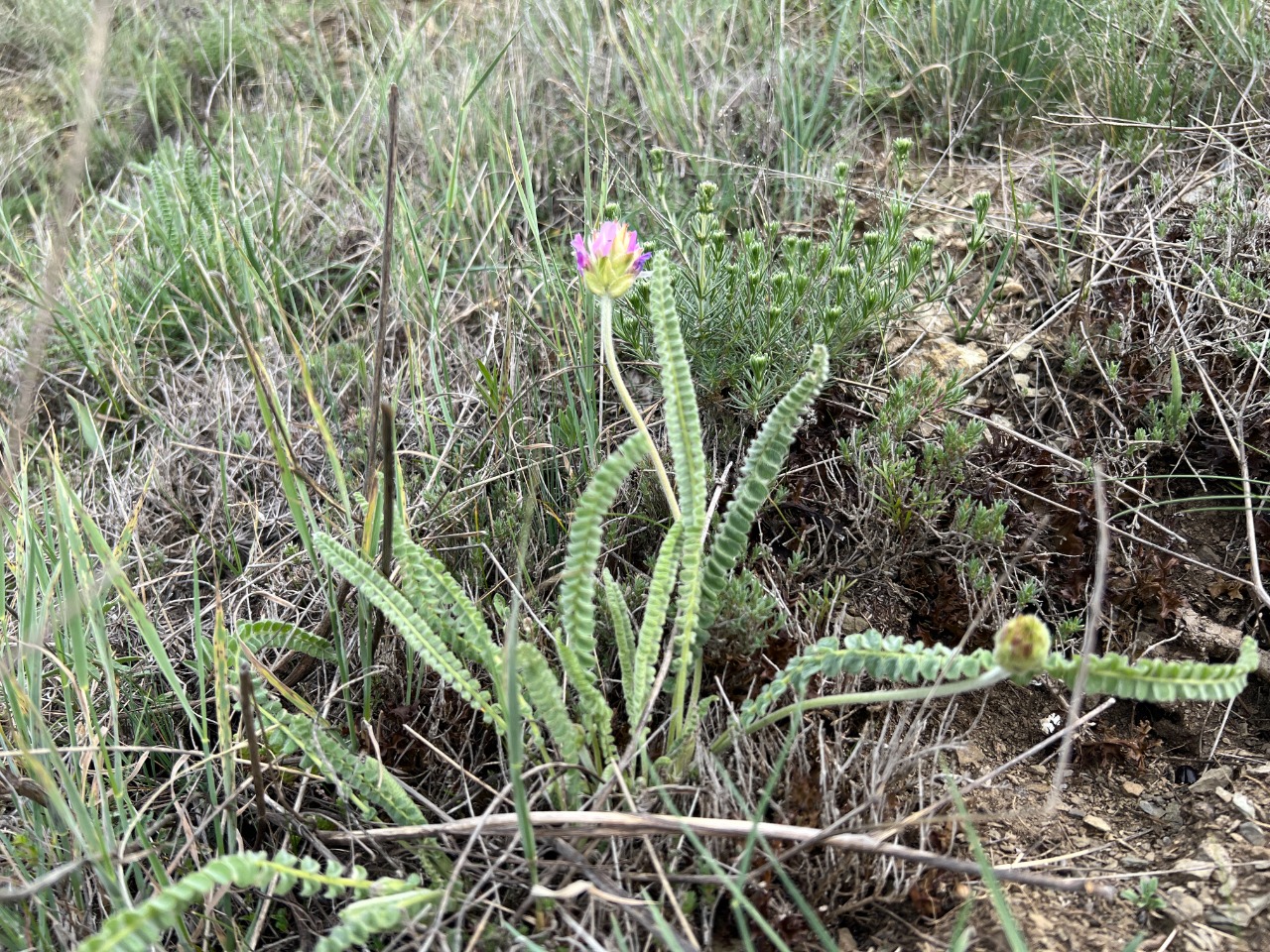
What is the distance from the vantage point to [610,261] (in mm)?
1521

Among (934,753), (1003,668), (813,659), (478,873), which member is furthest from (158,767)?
(1003,668)

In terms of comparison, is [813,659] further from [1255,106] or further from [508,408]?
[1255,106]

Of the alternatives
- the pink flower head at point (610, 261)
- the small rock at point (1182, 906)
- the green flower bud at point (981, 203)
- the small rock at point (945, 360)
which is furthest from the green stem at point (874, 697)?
the green flower bud at point (981, 203)

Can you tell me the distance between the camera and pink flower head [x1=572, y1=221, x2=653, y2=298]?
1518mm

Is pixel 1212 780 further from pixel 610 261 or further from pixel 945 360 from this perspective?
pixel 610 261

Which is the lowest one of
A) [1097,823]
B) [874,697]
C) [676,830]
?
[1097,823]

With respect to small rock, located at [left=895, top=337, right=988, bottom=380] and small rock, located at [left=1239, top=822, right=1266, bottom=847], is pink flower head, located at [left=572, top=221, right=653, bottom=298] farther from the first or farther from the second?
small rock, located at [left=1239, top=822, right=1266, bottom=847]

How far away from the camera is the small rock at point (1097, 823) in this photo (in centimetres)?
157

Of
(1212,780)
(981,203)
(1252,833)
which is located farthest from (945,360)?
(1252,833)

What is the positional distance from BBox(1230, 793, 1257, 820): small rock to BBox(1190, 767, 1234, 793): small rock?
37 millimetres

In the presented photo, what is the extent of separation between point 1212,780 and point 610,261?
128cm

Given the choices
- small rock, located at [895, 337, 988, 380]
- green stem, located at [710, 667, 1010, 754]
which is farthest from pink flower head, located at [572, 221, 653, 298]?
small rock, located at [895, 337, 988, 380]

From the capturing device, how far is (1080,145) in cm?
270

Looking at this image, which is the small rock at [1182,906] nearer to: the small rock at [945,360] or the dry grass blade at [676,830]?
the dry grass blade at [676,830]
